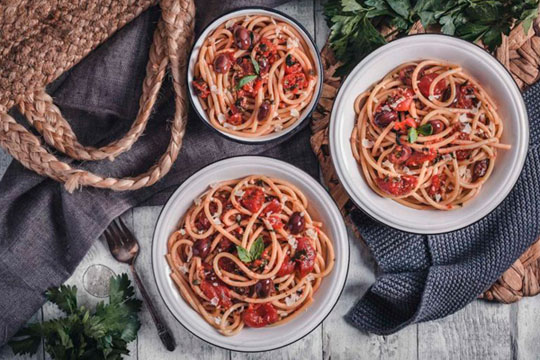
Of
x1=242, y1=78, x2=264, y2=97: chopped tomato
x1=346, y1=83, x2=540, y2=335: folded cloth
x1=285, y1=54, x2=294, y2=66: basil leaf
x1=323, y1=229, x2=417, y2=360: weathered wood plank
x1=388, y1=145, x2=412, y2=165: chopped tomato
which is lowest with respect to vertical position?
x1=323, y1=229, x2=417, y2=360: weathered wood plank

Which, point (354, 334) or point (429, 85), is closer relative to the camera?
point (429, 85)

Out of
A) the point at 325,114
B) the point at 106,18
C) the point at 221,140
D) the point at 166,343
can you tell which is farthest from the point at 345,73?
the point at 166,343

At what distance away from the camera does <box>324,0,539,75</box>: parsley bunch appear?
3035 mm

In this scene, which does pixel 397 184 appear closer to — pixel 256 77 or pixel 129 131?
pixel 256 77

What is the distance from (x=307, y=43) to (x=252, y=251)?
118cm

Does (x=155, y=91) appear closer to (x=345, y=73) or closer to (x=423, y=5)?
(x=345, y=73)

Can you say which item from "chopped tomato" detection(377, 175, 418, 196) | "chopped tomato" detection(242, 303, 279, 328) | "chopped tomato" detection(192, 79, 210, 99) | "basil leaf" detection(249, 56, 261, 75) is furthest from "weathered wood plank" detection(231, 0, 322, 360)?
"chopped tomato" detection(377, 175, 418, 196)

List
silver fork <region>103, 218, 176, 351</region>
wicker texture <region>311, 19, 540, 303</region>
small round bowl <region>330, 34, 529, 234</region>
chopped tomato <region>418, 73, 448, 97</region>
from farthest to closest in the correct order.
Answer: silver fork <region>103, 218, 176, 351</region> → wicker texture <region>311, 19, 540, 303</region> → chopped tomato <region>418, 73, 448, 97</region> → small round bowl <region>330, 34, 529, 234</region>

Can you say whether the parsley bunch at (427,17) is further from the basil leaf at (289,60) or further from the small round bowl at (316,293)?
the small round bowl at (316,293)

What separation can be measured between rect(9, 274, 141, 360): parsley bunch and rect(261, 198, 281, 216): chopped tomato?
92 centimetres

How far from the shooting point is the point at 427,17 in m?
3.07

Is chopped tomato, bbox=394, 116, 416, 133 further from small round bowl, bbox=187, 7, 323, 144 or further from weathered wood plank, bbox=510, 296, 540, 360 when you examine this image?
weathered wood plank, bbox=510, 296, 540, 360

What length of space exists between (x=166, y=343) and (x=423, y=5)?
94.2 inches

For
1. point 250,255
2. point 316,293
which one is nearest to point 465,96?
point 316,293
